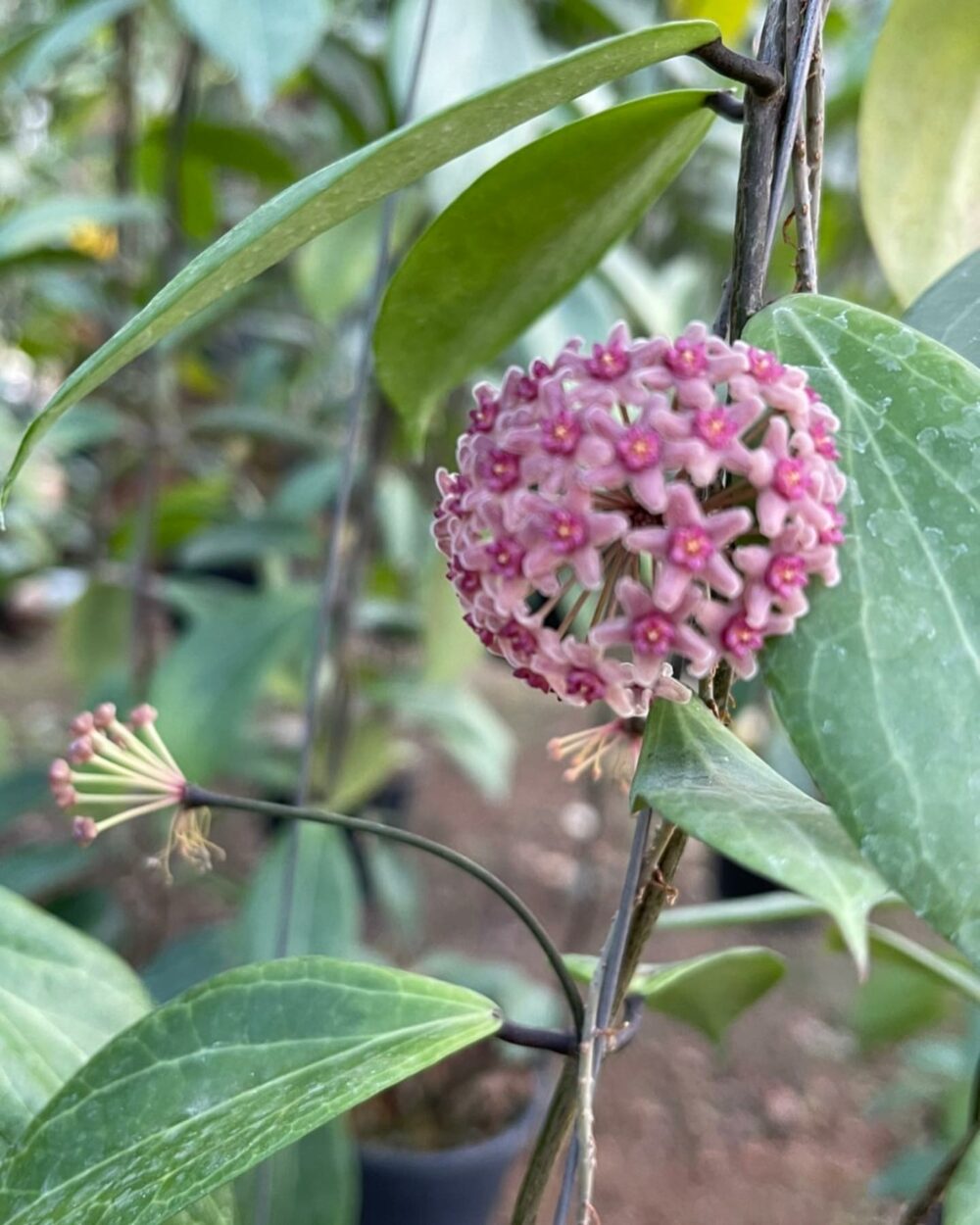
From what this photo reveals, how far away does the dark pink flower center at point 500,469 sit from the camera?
33cm

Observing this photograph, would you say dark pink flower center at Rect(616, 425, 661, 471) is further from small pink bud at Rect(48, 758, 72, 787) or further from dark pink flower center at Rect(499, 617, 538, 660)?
small pink bud at Rect(48, 758, 72, 787)

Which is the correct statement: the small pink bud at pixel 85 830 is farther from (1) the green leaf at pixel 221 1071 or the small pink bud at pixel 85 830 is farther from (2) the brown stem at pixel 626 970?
(2) the brown stem at pixel 626 970

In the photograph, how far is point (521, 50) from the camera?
94 centimetres

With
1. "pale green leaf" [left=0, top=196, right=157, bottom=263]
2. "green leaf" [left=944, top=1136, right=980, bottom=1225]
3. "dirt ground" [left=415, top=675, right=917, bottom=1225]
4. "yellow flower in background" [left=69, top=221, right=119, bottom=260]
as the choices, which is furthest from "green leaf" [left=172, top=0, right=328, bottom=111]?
"dirt ground" [left=415, top=675, right=917, bottom=1225]

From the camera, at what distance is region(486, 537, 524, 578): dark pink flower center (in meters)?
0.33

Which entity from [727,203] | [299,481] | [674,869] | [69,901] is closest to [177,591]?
[299,481]

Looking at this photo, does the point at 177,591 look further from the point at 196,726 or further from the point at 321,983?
the point at 321,983

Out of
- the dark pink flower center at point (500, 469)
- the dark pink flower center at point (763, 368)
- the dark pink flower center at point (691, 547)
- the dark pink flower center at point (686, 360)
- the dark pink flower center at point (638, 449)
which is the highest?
the dark pink flower center at point (500, 469)

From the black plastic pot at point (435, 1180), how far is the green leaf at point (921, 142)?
2.90 feet

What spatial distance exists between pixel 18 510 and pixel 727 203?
1.15 meters

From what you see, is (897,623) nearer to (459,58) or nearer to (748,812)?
(748,812)

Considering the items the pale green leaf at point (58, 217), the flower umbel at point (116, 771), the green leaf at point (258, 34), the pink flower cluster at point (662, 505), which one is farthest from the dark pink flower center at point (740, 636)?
the pale green leaf at point (58, 217)

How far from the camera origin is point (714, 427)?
31 cm

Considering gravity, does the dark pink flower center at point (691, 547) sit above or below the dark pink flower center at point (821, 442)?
below
